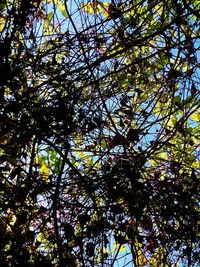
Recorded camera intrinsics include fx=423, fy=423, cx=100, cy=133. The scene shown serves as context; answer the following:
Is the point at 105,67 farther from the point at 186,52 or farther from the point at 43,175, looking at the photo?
the point at 43,175

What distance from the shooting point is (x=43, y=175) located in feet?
8.73

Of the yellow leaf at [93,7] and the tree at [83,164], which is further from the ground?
the yellow leaf at [93,7]

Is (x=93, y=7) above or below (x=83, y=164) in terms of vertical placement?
above

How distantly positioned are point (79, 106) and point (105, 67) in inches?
14.4

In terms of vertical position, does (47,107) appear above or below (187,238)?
above

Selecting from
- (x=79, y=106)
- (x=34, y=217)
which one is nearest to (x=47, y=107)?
(x=79, y=106)

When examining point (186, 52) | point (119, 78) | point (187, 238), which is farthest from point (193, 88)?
point (187, 238)

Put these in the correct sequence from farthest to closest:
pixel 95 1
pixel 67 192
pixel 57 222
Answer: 1. pixel 95 1
2. pixel 67 192
3. pixel 57 222

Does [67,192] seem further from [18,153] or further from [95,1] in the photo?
[95,1]

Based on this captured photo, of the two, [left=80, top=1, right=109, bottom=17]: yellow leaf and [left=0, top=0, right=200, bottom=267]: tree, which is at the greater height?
[left=80, top=1, right=109, bottom=17]: yellow leaf

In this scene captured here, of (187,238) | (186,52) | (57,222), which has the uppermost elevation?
(186,52)

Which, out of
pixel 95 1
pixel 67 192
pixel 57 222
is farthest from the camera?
pixel 95 1

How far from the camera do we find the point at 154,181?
2684 millimetres

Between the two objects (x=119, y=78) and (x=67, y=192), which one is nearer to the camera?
(x=67, y=192)
